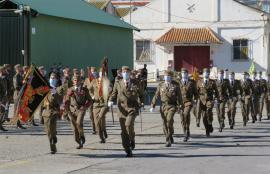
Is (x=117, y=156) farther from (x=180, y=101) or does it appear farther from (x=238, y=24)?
(x=238, y=24)

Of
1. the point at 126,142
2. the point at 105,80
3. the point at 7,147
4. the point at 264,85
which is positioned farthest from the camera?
the point at 264,85

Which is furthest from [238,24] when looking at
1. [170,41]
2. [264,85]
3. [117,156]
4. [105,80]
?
[117,156]

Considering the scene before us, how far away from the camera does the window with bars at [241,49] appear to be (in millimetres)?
58062

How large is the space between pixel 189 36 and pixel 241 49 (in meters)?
4.59

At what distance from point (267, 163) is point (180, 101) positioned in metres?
4.12

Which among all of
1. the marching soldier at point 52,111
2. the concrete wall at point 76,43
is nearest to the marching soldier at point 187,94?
the marching soldier at point 52,111

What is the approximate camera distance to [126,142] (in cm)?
1499

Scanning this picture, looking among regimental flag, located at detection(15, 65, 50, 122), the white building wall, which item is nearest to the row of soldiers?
regimental flag, located at detection(15, 65, 50, 122)

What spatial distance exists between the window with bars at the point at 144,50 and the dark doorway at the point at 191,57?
238 centimetres

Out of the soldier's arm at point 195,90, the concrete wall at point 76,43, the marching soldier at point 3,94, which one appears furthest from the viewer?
the concrete wall at point 76,43

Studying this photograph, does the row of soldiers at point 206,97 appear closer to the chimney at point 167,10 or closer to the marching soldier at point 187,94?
the marching soldier at point 187,94

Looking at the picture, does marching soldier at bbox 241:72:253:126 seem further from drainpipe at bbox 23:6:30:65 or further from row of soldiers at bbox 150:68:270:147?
drainpipe at bbox 23:6:30:65

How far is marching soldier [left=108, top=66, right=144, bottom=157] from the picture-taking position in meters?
15.3

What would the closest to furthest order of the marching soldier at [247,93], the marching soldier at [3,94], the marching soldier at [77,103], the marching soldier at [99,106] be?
1. the marching soldier at [77,103]
2. the marching soldier at [99,106]
3. the marching soldier at [3,94]
4. the marching soldier at [247,93]
